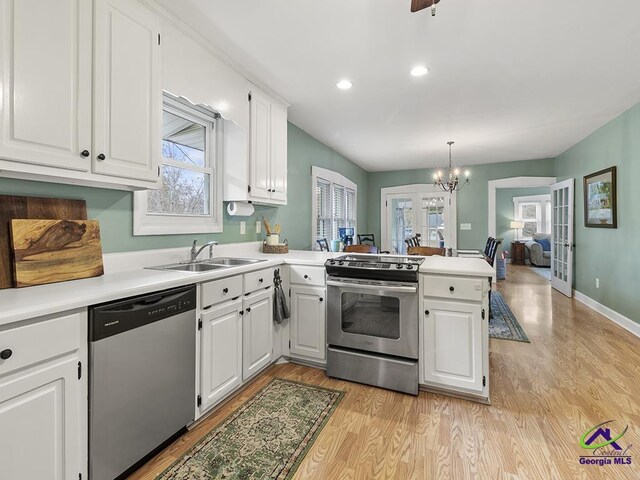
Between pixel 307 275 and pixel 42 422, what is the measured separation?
1.77 meters

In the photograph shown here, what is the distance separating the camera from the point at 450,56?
8.11 feet

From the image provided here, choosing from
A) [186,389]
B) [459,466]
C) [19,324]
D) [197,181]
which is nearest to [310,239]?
[197,181]

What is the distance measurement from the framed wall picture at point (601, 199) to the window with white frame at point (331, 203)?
363cm

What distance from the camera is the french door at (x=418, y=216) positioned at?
22.6 ft

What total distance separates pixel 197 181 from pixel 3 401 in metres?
1.94

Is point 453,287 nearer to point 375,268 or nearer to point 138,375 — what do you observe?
point 375,268

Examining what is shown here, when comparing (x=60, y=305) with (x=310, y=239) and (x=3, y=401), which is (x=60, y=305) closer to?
(x=3, y=401)

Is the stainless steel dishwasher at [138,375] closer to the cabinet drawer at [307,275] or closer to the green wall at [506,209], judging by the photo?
the cabinet drawer at [307,275]

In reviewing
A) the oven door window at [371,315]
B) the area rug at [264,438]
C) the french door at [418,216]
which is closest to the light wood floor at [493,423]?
the area rug at [264,438]

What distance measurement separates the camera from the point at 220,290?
1.97 m

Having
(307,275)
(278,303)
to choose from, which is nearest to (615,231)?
(307,275)

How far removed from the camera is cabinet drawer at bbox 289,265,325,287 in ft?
8.49

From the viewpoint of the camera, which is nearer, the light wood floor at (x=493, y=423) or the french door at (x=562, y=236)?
the light wood floor at (x=493, y=423)

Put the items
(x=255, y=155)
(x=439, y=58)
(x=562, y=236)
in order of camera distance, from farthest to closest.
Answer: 1. (x=562, y=236)
2. (x=255, y=155)
3. (x=439, y=58)
